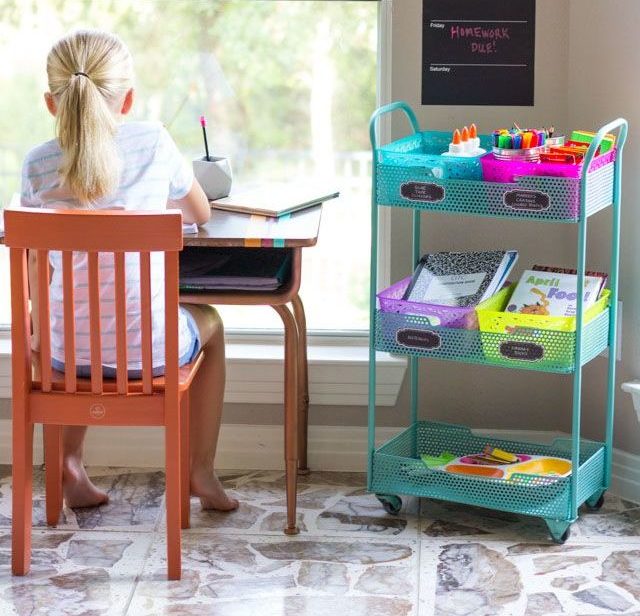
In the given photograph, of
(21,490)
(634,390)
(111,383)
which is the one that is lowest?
(21,490)

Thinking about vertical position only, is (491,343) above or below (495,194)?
below

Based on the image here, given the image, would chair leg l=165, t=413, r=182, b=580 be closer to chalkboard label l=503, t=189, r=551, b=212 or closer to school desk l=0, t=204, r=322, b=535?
school desk l=0, t=204, r=322, b=535

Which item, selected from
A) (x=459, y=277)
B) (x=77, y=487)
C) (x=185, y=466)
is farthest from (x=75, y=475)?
(x=459, y=277)

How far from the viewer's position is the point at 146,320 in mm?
2393

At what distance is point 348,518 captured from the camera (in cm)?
294

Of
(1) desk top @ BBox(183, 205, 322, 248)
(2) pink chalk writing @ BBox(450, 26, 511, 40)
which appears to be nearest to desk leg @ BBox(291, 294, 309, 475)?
(1) desk top @ BBox(183, 205, 322, 248)

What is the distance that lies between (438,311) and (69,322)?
0.86m

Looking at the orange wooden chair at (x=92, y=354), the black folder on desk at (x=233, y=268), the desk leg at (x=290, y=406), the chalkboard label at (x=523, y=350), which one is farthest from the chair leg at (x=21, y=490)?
the chalkboard label at (x=523, y=350)

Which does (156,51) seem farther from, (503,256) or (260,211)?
(503,256)

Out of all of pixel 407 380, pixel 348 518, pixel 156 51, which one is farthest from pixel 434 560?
pixel 156 51

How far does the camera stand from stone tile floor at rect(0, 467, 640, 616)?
2.47 m

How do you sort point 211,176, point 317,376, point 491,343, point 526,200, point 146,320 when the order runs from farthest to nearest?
point 317,376
point 211,176
point 491,343
point 526,200
point 146,320

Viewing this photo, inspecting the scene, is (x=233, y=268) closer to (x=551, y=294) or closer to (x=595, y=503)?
(x=551, y=294)

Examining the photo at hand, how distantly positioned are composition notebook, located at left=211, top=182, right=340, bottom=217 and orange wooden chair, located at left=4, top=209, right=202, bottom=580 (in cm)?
42
